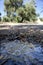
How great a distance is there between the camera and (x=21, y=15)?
51.6m

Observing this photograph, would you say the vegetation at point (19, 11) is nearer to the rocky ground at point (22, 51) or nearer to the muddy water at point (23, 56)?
the rocky ground at point (22, 51)

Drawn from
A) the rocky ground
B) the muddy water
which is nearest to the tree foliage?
the rocky ground

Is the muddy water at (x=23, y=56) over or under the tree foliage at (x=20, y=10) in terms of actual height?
over

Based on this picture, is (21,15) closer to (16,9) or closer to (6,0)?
(16,9)

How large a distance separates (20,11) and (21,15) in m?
1.33

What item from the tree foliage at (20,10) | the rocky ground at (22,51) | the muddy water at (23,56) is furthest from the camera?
the tree foliage at (20,10)

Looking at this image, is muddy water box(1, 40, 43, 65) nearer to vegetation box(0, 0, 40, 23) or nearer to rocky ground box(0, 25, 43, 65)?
rocky ground box(0, 25, 43, 65)

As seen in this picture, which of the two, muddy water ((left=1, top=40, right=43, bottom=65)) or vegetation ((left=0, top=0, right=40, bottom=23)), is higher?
muddy water ((left=1, top=40, right=43, bottom=65))

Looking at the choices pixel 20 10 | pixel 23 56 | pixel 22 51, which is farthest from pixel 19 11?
pixel 23 56

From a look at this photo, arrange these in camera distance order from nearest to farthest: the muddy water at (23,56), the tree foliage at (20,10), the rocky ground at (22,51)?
the muddy water at (23,56)
the rocky ground at (22,51)
the tree foliage at (20,10)

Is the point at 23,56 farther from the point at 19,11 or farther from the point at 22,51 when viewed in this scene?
the point at 19,11

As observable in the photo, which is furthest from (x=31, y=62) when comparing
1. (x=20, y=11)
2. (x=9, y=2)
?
(x=9, y=2)

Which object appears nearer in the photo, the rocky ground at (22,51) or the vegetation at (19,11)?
the rocky ground at (22,51)

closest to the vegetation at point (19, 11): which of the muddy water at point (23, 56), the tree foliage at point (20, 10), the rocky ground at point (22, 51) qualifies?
the tree foliage at point (20, 10)
